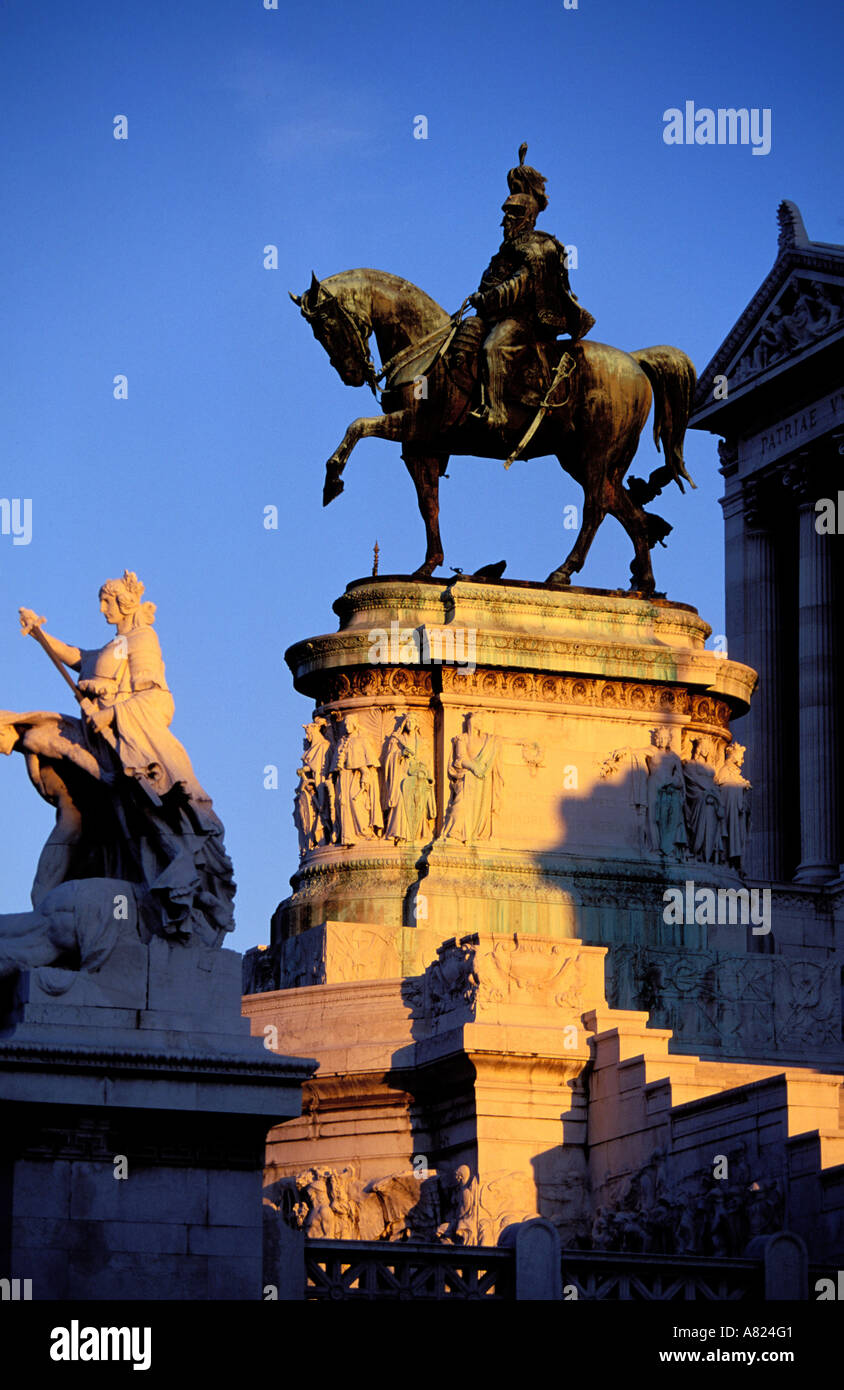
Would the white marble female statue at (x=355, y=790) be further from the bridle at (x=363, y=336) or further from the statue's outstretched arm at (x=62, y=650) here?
the statue's outstretched arm at (x=62, y=650)

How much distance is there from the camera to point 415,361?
51.2 metres

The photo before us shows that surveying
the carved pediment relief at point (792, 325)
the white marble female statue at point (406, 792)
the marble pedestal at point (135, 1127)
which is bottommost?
the marble pedestal at point (135, 1127)

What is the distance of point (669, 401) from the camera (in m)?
53.2

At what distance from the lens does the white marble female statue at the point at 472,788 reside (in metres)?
46.4

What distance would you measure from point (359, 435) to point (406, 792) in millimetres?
7432

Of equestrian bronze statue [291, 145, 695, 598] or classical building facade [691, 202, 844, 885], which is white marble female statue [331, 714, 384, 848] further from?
classical building facade [691, 202, 844, 885]

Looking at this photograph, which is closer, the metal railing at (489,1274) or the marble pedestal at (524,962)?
the metal railing at (489,1274)

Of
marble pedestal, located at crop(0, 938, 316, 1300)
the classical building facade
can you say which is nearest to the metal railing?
marble pedestal, located at crop(0, 938, 316, 1300)

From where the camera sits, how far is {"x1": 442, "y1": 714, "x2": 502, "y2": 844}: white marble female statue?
152 ft

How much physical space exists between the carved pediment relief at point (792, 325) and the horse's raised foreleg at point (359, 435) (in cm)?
2347

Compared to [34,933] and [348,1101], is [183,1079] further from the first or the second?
[348,1101]

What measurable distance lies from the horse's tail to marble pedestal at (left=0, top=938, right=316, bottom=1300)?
98.9 ft

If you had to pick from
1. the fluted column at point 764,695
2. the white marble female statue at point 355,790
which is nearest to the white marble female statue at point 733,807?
the white marble female statue at point 355,790

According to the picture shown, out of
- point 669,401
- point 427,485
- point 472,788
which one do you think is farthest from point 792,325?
point 472,788
